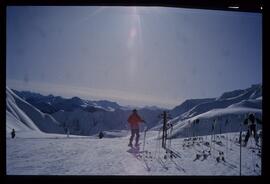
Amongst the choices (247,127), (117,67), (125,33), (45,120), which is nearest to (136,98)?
(117,67)

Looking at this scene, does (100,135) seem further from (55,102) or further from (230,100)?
(230,100)

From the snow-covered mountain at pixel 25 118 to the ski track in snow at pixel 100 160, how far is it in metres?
0.11

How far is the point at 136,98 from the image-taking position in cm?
417

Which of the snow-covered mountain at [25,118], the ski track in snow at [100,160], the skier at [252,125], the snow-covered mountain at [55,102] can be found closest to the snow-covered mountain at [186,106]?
the ski track in snow at [100,160]

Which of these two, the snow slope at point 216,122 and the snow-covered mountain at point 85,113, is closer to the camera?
the snow-covered mountain at point 85,113

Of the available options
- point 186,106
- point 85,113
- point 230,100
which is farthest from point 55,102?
point 230,100

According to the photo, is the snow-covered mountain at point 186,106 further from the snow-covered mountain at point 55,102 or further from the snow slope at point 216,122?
the snow-covered mountain at point 55,102

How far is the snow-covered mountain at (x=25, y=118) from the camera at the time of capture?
161 inches

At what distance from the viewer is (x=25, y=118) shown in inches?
162

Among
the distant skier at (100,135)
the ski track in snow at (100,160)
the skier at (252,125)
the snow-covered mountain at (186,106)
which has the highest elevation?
the snow-covered mountain at (186,106)

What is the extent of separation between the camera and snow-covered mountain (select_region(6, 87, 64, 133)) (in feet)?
13.4

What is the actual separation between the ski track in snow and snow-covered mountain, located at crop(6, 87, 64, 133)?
108 millimetres

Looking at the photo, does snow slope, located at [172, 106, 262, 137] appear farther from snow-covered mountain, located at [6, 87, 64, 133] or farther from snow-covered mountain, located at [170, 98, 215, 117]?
snow-covered mountain, located at [6, 87, 64, 133]

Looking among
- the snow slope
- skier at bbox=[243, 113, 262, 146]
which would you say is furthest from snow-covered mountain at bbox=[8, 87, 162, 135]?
skier at bbox=[243, 113, 262, 146]
